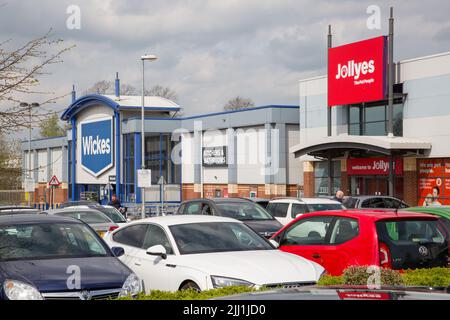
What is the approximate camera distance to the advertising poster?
3262cm

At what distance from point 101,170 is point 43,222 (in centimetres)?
4822

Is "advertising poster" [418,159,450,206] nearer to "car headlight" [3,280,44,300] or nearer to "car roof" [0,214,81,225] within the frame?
"car roof" [0,214,81,225]

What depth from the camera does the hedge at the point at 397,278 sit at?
7873 mm

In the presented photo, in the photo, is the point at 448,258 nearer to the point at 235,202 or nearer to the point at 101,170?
the point at 235,202

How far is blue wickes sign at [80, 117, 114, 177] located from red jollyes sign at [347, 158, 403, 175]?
23.5 m

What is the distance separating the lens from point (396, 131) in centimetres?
3575

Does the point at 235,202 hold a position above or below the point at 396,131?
below

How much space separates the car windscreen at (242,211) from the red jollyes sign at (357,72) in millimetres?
17624

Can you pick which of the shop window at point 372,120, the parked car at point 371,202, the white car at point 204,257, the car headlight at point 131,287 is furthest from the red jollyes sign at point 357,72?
the car headlight at point 131,287

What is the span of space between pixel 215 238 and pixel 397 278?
319 cm

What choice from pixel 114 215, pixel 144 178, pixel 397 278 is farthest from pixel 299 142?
pixel 397 278

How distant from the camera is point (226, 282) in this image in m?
8.72

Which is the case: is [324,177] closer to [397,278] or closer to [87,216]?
[87,216]
